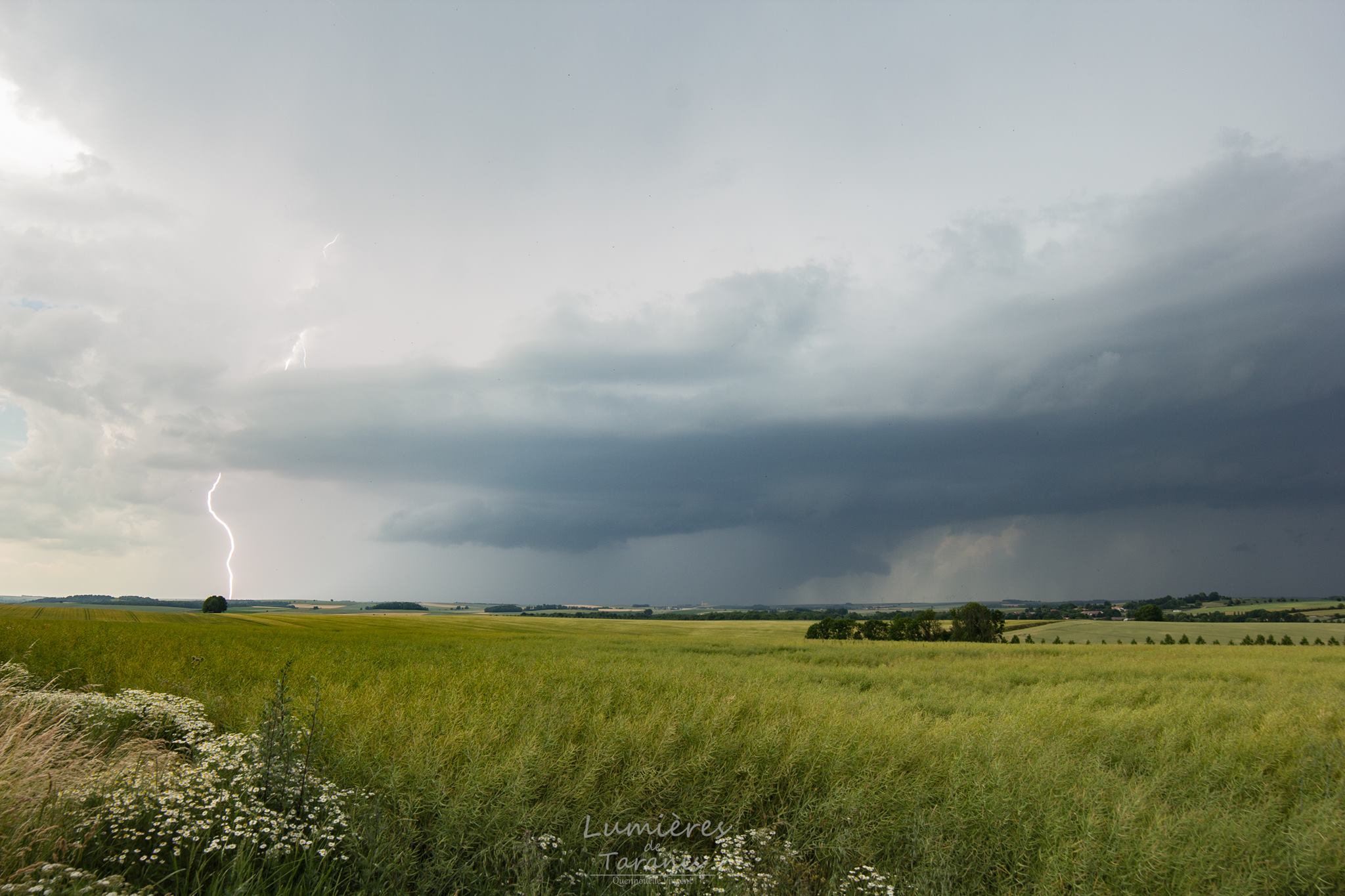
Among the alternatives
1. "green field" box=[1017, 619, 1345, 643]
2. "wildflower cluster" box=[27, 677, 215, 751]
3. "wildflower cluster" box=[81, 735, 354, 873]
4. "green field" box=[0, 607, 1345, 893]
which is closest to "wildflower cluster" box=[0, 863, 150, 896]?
"wildflower cluster" box=[81, 735, 354, 873]

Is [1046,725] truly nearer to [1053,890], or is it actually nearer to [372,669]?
[1053,890]

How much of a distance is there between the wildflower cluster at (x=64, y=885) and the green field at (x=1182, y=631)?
64.1m

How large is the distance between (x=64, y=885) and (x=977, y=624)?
264 ft

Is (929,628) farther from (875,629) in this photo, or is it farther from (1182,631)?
(1182,631)

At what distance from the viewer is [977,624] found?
72.2 metres

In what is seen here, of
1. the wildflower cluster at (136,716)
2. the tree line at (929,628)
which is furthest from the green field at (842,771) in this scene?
the tree line at (929,628)

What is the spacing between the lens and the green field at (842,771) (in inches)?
222

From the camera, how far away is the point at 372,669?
16109 millimetres

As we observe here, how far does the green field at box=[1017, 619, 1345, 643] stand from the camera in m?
55.6

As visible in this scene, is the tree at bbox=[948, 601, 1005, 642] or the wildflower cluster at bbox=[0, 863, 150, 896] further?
the tree at bbox=[948, 601, 1005, 642]

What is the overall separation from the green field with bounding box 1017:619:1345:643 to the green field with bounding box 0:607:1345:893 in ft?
166

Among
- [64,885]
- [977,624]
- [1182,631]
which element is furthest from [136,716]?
[1182,631]

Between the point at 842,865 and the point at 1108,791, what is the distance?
12.4 ft

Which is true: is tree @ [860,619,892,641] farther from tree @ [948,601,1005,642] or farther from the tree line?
tree @ [948,601,1005,642]
